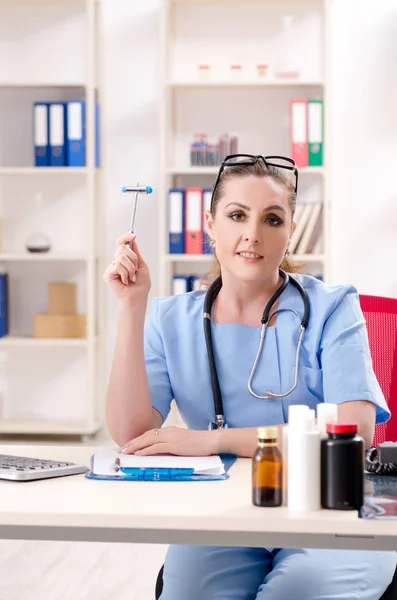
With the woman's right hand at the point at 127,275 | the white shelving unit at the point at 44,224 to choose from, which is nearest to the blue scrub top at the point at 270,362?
the woman's right hand at the point at 127,275

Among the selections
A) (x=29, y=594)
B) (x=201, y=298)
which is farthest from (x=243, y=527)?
(x=29, y=594)

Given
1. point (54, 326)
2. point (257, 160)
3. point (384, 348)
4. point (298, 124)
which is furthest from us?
point (54, 326)

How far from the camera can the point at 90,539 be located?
123 centimetres

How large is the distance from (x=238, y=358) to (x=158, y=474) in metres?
0.40

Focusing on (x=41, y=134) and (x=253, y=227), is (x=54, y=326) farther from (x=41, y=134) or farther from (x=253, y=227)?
(x=253, y=227)

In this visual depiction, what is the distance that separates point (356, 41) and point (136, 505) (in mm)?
4070

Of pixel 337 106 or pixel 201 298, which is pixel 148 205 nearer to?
pixel 337 106

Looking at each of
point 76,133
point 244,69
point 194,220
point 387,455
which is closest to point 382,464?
point 387,455

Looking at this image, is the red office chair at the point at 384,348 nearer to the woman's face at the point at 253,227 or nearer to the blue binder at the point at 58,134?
the woman's face at the point at 253,227

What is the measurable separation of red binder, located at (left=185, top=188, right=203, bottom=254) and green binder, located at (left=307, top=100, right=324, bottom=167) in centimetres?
59

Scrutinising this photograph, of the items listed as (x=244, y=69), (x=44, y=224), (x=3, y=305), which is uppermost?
(x=244, y=69)

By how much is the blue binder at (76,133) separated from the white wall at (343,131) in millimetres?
296

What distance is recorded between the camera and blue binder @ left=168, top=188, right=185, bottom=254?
15.3 ft

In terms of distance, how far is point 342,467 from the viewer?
122 centimetres
